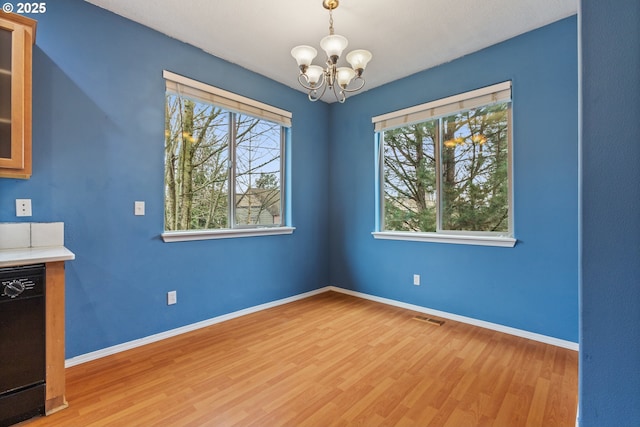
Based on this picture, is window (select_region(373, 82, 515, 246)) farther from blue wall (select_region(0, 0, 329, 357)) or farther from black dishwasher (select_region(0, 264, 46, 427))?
black dishwasher (select_region(0, 264, 46, 427))

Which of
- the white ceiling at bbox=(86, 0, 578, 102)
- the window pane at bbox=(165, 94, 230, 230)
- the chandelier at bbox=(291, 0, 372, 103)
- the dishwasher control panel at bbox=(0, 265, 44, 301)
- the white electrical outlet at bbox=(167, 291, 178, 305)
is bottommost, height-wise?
the white electrical outlet at bbox=(167, 291, 178, 305)

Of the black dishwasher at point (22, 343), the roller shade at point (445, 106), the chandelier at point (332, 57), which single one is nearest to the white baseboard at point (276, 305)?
the black dishwasher at point (22, 343)

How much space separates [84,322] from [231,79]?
2547 millimetres

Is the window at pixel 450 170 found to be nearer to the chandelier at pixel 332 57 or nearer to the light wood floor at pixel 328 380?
the light wood floor at pixel 328 380

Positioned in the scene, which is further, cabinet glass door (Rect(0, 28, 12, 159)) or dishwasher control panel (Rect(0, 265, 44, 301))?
cabinet glass door (Rect(0, 28, 12, 159))

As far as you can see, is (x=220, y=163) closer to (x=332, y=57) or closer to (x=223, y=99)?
(x=223, y=99)

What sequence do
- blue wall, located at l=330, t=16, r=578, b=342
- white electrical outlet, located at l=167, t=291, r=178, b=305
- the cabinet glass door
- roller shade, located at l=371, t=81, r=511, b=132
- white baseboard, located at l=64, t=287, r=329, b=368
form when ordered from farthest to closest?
roller shade, located at l=371, t=81, r=511, b=132, white electrical outlet, located at l=167, t=291, r=178, b=305, blue wall, located at l=330, t=16, r=578, b=342, white baseboard, located at l=64, t=287, r=329, b=368, the cabinet glass door

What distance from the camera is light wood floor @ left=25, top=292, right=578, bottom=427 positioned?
1.60m

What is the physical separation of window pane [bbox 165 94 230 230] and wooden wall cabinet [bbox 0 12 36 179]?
3.29 ft

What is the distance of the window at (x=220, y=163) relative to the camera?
2.76m

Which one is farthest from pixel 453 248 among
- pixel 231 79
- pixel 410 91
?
pixel 231 79

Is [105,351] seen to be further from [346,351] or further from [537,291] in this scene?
[537,291]

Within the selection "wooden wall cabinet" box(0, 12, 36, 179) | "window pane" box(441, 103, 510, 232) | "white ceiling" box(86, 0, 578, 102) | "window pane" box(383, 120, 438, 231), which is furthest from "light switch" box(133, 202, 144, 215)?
"window pane" box(441, 103, 510, 232)
